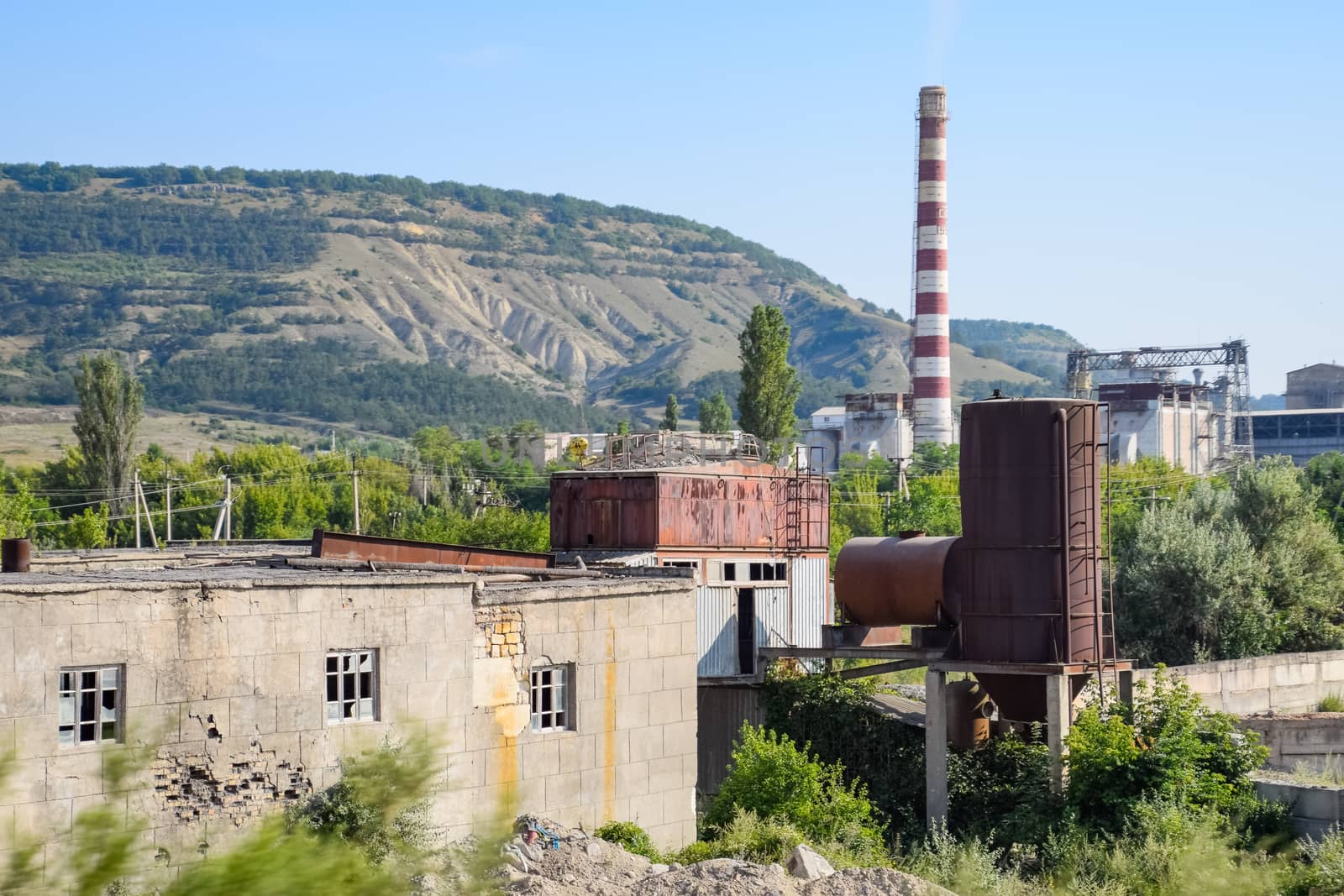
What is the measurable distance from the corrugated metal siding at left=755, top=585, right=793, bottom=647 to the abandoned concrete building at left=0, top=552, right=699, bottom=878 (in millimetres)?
8029

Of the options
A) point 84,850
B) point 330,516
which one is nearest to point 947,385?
point 330,516

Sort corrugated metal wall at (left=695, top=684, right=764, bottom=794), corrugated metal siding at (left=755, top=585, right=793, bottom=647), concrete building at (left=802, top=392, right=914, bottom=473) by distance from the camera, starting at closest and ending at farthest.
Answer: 1. corrugated metal wall at (left=695, top=684, right=764, bottom=794)
2. corrugated metal siding at (left=755, top=585, right=793, bottom=647)
3. concrete building at (left=802, top=392, right=914, bottom=473)

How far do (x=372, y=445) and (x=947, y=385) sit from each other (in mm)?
94250

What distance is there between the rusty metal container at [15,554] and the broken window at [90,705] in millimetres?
6068

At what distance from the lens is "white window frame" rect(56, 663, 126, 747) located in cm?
1603

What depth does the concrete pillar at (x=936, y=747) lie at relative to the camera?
25797mm

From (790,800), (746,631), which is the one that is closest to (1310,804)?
(790,800)

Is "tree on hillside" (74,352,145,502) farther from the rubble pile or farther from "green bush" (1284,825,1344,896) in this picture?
"green bush" (1284,825,1344,896)

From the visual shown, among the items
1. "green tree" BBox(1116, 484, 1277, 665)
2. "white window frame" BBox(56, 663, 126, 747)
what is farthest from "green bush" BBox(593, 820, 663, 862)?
"green tree" BBox(1116, 484, 1277, 665)

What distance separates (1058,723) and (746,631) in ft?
26.2

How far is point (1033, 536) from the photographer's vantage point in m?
25.4

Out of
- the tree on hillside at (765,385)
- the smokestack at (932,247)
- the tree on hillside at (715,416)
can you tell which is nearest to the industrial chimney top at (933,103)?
the smokestack at (932,247)

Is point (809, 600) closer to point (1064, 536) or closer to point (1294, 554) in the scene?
point (1064, 536)

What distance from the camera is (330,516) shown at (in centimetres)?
8069
